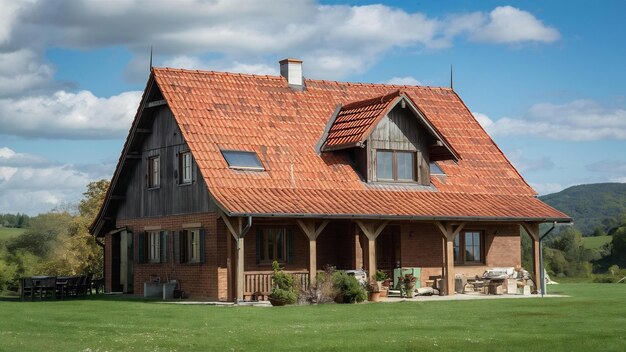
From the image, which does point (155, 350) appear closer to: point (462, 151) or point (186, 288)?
point (186, 288)

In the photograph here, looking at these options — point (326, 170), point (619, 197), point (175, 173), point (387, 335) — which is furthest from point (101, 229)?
point (619, 197)

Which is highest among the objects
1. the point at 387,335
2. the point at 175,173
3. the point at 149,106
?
the point at 149,106

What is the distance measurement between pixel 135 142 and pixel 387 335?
19146 millimetres

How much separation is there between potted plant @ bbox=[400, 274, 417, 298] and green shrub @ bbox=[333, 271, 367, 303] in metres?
2.69

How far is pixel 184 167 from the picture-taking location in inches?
1303

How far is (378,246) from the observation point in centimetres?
3441

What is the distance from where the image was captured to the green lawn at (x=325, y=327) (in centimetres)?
1712

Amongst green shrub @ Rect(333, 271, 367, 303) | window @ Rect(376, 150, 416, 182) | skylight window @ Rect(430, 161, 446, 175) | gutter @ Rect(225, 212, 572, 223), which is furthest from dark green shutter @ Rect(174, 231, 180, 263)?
skylight window @ Rect(430, 161, 446, 175)

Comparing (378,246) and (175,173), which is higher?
(175,173)

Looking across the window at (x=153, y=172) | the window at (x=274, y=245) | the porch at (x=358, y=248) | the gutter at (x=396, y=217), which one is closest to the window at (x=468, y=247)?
the porch at (x=358, y=248)

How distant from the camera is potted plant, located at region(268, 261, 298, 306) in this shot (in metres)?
28.0

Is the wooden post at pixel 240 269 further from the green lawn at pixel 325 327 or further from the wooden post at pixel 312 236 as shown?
the green lawn at pixel 325 327

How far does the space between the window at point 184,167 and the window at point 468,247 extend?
31.4 ft

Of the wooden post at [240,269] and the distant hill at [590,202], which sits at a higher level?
the distant hill at [590,202]
